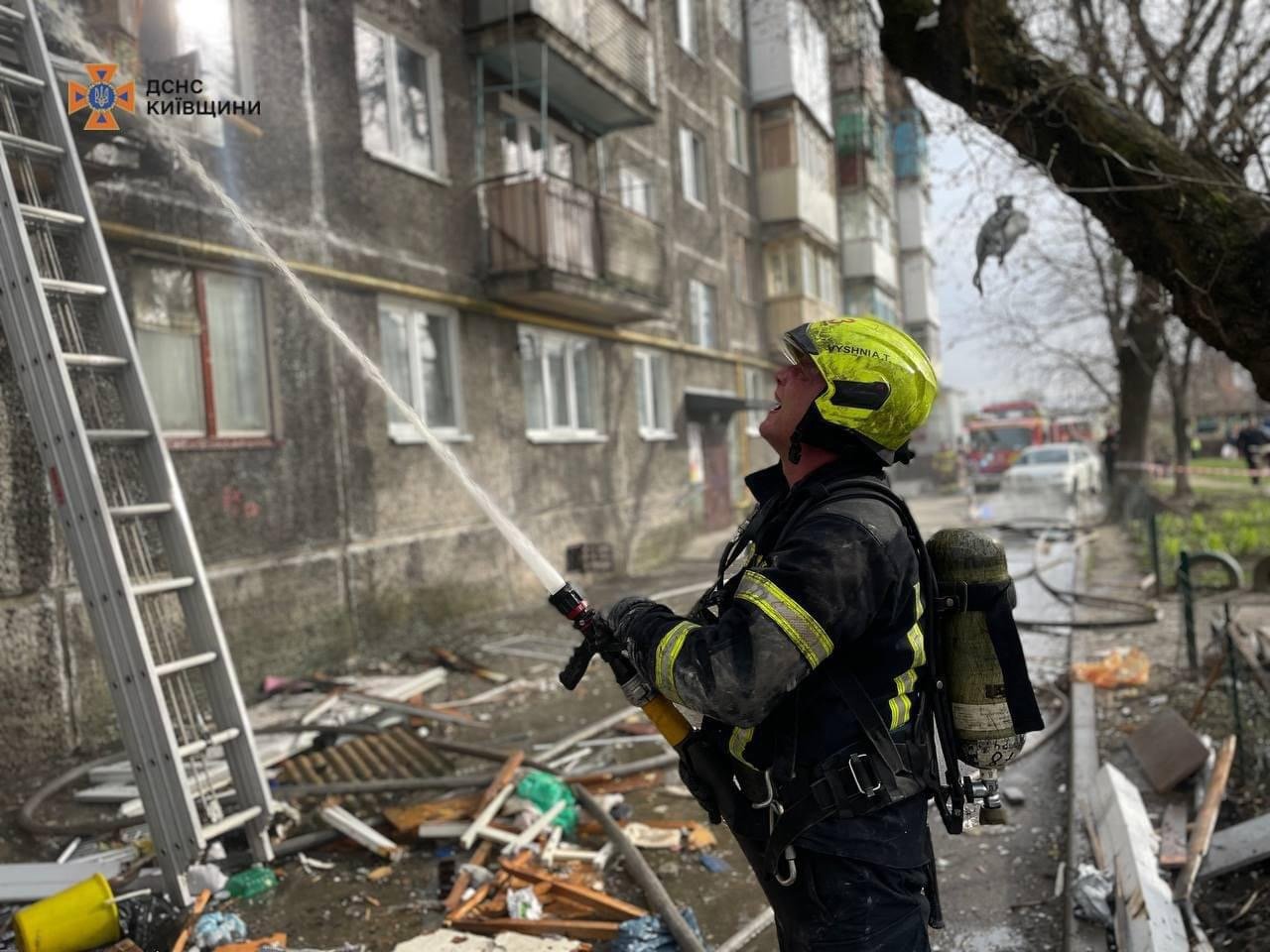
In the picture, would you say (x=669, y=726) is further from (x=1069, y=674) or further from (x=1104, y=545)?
(x=1104, y=545)

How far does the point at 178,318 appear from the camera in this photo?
6.92 m

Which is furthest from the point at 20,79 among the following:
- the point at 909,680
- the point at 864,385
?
the point at 909,680

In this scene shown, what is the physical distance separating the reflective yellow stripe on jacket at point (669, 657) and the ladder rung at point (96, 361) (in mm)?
3155

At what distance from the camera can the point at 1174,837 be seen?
12.6ft

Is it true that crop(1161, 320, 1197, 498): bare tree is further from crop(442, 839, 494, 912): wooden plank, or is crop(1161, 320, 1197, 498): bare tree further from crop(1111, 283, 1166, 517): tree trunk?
crop(442, 839, 494, 912): wooden plank

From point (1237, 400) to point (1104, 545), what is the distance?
61.4 m

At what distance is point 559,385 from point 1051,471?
45.6ft

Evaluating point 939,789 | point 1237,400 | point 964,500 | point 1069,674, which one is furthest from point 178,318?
point 1237,400

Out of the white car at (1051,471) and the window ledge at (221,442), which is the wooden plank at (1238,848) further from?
→ the white car at (1051,471)

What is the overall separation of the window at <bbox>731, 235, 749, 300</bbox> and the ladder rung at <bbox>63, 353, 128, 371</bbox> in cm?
1637

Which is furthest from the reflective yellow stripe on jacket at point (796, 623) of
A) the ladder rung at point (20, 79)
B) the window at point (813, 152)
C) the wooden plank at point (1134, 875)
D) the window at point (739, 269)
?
the window at point (813, 152)

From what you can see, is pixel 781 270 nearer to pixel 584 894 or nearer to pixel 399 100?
pixel 399 100

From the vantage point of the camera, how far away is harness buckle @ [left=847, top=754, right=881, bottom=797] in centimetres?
185

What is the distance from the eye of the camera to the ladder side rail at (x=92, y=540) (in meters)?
3.53
